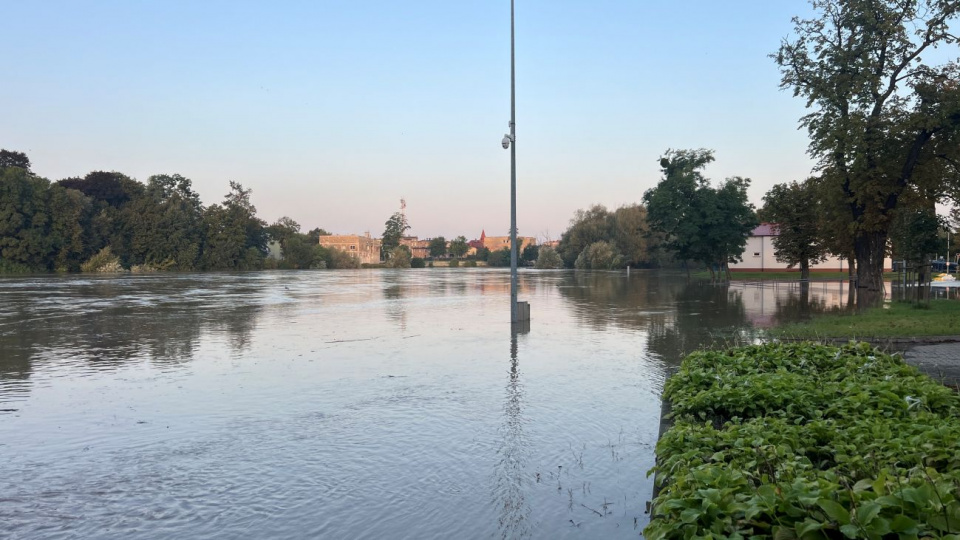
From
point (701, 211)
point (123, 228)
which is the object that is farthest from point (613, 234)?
point (123, 228)

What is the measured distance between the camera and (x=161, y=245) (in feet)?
331

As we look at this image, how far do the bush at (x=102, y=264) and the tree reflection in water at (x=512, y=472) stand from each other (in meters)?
99.5

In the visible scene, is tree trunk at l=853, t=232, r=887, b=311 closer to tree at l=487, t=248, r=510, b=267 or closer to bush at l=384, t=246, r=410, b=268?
bush at l=384, t=246, r=410, b=268

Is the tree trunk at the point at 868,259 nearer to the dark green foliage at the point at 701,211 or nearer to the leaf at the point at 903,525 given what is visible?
the leaf at the point at 903,525

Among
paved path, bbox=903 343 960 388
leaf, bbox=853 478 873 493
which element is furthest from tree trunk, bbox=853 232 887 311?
leaf, bbox=853 478 873 493

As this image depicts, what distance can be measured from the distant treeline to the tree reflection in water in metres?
97.4

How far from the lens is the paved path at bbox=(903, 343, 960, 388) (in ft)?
33.2

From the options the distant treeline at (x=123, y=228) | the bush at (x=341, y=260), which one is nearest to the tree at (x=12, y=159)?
the distant treeline at (x=123, y=228)

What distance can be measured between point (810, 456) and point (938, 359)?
365 inches

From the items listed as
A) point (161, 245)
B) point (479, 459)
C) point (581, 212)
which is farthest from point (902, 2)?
point (161, 245)

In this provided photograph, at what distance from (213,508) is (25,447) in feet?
10.6

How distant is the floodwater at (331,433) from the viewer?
5348 millimetres

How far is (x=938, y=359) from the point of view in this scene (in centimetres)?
1184

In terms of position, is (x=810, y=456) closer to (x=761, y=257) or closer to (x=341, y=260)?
(x=761, y=257)
